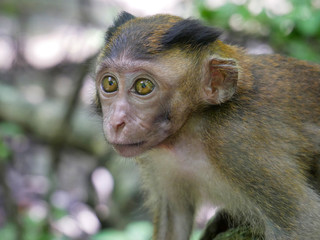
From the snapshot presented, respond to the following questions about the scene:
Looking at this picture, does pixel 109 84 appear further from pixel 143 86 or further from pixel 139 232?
pixel 139 232

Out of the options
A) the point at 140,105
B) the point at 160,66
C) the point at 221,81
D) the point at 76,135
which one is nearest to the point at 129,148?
the point at 140,105

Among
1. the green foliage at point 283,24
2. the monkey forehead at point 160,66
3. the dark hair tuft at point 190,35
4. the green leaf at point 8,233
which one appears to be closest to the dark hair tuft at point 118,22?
the monkey forehead at point 160,66

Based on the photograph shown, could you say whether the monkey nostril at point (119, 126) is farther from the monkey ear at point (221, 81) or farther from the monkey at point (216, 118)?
the monkey ear at point (221, 81)

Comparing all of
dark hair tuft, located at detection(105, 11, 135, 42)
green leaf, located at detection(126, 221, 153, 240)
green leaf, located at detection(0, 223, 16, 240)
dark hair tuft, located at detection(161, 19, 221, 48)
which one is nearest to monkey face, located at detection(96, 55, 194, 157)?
dark hair tuft, located at detection(161, 19, 221, 48)

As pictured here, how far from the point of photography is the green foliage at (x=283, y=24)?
8.34 metres

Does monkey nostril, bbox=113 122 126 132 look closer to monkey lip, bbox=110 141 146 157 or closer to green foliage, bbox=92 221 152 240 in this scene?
monkey lip, bbox=110 141 146 157

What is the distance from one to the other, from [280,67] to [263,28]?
5.09m

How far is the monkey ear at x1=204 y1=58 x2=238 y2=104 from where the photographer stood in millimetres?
4660

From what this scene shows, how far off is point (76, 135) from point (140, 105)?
5868 millimetres

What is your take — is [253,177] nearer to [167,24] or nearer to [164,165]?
[164,165]

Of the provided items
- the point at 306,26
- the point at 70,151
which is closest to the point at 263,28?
the point at 306,26

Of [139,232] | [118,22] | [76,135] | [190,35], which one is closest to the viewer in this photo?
[190,35]

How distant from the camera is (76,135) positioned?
403 inches

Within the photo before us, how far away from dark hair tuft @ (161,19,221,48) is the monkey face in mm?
228
